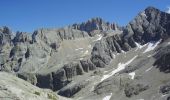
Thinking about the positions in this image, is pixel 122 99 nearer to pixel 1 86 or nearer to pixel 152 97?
pixel 152 97

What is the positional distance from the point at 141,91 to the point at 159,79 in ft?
41.0

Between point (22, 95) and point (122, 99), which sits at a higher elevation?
point (22, 95)

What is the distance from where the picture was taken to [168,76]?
199750mm

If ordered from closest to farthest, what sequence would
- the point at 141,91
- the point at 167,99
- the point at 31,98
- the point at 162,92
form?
the point at 31,98
the point at 167,99
the point at 162,92
the point at 141,91

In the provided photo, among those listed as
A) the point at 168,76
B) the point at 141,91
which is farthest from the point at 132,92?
the point at 168,76

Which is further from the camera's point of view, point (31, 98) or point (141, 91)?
point (141, 91)

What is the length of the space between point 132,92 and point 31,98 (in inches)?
5921

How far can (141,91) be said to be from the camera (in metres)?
196

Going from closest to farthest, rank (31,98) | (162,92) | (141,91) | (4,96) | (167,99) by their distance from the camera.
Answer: (4,96)
(31,98)
(167,99)
(162,92)
(141,91)

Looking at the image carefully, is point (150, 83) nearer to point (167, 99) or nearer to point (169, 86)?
point (169, 86)

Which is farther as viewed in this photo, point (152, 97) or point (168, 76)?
point (168, 76)

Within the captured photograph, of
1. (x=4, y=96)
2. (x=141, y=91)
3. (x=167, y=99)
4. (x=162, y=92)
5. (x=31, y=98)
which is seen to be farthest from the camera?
(x=141, y=91)

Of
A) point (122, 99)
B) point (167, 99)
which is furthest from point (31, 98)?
point (122, 99)

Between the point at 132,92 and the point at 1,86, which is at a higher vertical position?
the point at 1,86
